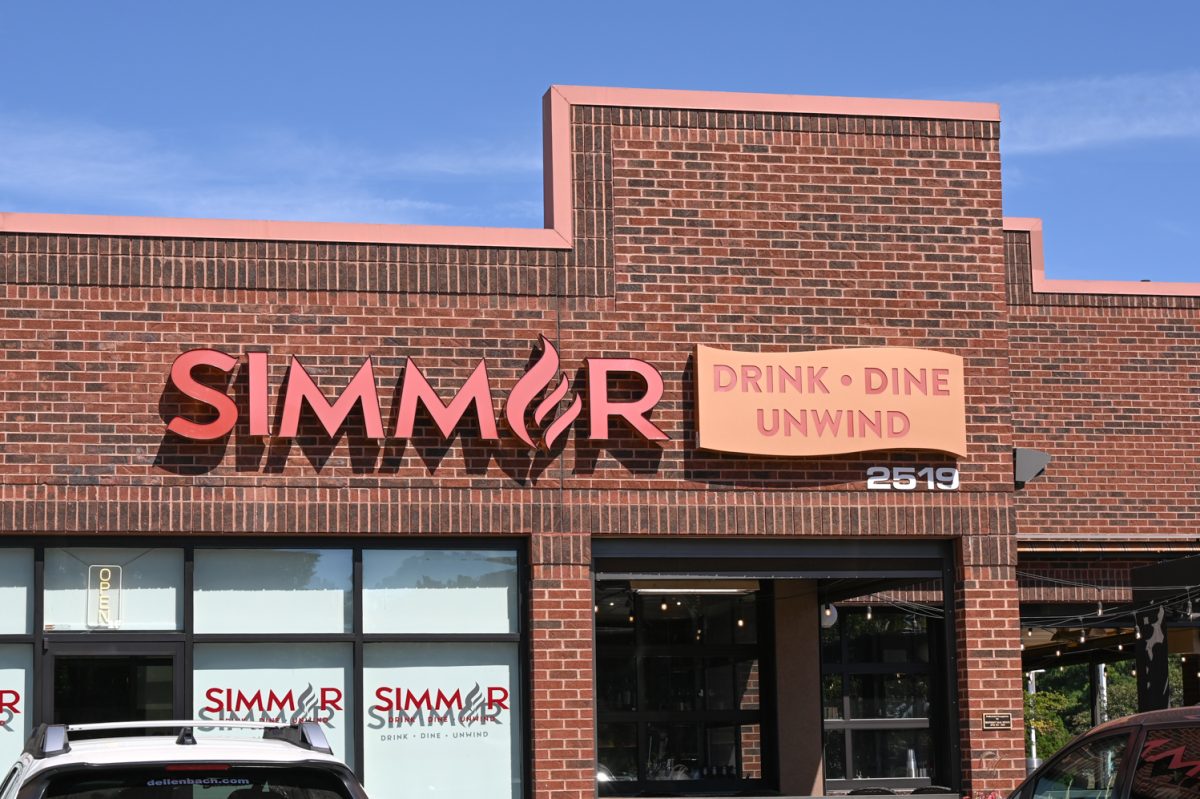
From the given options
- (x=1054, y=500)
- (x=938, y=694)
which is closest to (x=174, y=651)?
(x=1054, y=500)

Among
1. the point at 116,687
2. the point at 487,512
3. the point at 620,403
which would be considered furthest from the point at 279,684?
the point at 620,403

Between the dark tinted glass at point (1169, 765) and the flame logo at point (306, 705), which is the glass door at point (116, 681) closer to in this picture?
the flame logo at point (306, 705)

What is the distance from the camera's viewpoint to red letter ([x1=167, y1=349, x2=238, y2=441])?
45.4 feet

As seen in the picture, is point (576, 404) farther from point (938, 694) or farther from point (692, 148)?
point (938, 694)

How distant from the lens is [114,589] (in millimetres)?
14000

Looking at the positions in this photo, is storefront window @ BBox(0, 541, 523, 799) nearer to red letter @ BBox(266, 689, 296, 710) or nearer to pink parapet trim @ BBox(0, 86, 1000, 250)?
red letter @ BBox(266, 689, 296, 710)

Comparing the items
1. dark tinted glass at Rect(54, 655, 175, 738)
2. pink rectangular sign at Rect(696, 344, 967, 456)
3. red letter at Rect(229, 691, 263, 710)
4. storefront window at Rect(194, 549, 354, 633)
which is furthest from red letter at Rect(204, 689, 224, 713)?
pink rectangular sign at Rect(696, 344, 967, 456)

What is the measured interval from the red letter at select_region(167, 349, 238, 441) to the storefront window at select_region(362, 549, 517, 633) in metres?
1.66

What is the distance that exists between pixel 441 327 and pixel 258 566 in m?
2.54

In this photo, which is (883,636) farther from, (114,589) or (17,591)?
(17,591)

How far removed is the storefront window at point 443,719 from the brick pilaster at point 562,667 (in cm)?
37

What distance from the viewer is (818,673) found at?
66.4 ft

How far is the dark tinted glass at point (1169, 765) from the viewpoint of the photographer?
789 cm

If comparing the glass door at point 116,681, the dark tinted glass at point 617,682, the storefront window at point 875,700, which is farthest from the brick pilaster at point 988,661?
the storefront window at point 875,700
